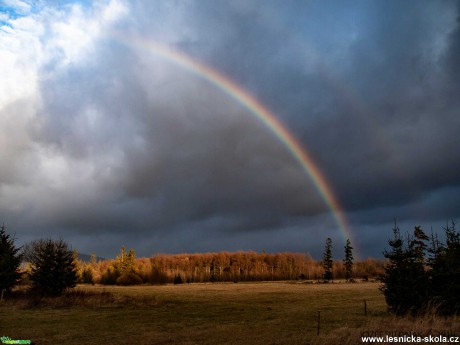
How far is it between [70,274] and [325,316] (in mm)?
36396

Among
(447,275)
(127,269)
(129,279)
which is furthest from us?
(127,269)

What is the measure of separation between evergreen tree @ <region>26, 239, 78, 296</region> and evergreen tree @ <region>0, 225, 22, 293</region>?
2342 millimetres

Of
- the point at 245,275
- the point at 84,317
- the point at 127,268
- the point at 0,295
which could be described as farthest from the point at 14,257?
the point at 245,275

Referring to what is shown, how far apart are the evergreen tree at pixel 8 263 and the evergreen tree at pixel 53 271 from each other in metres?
2.34

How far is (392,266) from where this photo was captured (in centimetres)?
3111

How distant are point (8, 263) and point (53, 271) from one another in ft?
18.0

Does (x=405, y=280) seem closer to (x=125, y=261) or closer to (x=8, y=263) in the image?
(x=8, y=263)

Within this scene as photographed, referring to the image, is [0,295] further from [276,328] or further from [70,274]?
[276,328]

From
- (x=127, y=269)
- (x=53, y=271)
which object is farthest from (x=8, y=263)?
(x=127, y=269)

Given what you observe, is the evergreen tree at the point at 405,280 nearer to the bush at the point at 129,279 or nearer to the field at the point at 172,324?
the field at the point at 172,324

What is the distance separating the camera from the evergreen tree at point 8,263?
50969 mm

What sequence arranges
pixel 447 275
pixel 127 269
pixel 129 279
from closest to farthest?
pixel 447 275 → pixel 129 279 → pixel 127 269

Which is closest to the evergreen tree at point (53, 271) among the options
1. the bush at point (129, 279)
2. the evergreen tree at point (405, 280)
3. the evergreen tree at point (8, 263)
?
the evergreen tree at point (8, 263)

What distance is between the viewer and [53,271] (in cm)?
5438
